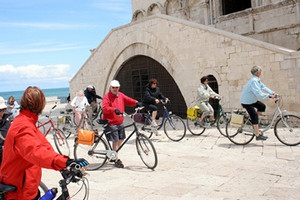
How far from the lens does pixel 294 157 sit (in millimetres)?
6203

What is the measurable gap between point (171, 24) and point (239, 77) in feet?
12.6

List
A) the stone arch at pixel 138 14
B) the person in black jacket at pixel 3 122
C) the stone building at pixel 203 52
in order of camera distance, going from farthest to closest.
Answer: the stone arch at pixel 138 14, the stone building at pixel 203 52, the person in black jacket at pixel 3 122

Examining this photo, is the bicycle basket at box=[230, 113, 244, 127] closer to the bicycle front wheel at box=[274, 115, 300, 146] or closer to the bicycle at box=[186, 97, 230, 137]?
the bicycle front wheel at box=[274, 115, 300, 146]

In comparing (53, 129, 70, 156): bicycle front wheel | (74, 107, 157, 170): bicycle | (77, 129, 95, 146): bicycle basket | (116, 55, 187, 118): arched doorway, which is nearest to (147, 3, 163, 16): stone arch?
(116, 55, 187, 118): arched doorway

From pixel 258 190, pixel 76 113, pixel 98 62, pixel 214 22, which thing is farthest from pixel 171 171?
pixel 98 62

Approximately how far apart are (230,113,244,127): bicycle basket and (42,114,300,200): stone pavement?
0.53 meters

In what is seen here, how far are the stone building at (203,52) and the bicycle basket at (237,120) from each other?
3003 millimetres

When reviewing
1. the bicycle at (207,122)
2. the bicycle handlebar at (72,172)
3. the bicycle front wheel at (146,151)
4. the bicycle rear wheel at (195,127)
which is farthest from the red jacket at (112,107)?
the bicycle handlebar at (72,172)

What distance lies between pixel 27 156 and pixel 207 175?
369 centimetres

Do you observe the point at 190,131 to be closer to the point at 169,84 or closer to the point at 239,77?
the point at 239,77

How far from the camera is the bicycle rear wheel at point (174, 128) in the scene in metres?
8.75

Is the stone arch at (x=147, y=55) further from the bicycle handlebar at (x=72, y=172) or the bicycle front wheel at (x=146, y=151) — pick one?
the bicycle handlebar at (x=72, y=172)

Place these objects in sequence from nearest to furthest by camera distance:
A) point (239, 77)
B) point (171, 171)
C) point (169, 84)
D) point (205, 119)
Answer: point (171, 171) < point (205, 119) < point (239, 77) < point (169, 84)

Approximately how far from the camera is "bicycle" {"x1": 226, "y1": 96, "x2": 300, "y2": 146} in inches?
274
